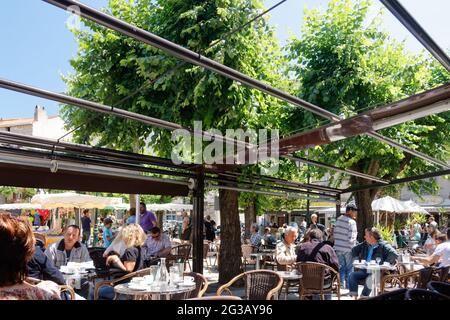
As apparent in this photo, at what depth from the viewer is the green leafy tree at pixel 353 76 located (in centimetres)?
919

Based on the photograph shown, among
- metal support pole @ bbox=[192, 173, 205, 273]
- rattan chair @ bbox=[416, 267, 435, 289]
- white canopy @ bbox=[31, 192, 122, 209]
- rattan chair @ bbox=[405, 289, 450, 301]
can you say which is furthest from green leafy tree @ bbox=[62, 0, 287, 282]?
white canopy @ bbox=[31, 192, 122, 209]

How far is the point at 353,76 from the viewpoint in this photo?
9.20 meters

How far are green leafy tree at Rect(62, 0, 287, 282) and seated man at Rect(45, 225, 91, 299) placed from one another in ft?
8.12

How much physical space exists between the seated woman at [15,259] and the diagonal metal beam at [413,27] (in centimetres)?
279

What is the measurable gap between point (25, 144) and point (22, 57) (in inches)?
47.9

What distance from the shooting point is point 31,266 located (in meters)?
4.39

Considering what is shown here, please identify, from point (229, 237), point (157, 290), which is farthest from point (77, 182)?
point (229, 237)

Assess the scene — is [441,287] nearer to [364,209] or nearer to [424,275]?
[424,275]

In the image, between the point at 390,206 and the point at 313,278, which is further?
the point at 390,206

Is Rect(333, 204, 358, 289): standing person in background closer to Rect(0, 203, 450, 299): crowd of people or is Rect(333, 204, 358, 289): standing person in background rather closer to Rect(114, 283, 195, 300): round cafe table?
Rect(0, 203, 450, 299): crowd of people

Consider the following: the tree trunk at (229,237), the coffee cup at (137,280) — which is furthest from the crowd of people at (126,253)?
the tree trunk at (229,237)

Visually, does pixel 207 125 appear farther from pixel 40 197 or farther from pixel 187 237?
pixel 40 197

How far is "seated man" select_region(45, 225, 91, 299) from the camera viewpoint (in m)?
6.28

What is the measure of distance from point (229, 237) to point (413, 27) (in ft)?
23.8
